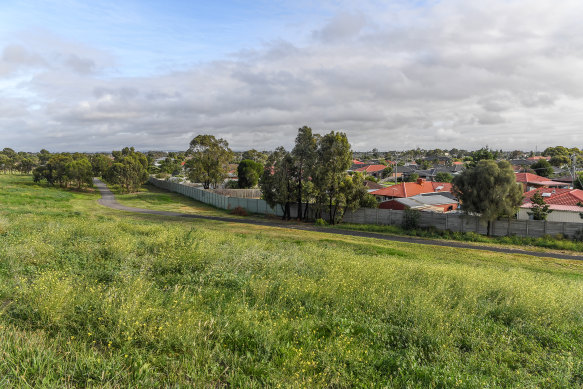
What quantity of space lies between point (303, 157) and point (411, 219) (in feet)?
34.6

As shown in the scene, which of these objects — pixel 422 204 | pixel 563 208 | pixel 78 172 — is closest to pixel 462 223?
pixel 422 204

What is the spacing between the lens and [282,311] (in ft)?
20.0

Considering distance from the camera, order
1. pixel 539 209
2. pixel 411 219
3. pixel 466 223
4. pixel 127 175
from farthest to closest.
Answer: pixel 127 175, pixel 411 219, pixel 539 209, pixel 466 223

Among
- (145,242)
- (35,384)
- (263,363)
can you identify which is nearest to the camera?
(35,384)

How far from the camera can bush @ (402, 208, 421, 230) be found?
26500mm

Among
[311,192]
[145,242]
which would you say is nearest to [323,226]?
[311,192]

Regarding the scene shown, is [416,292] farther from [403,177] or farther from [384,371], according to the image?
[403,177]

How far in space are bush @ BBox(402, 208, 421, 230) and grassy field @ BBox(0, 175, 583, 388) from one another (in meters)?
17.9

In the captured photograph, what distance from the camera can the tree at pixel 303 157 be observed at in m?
28.8

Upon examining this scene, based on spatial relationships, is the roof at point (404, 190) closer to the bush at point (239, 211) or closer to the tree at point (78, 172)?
the bush at point (239, 211)

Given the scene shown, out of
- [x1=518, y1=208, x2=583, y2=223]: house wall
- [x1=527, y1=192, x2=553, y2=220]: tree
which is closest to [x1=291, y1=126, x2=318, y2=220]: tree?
[x1=527, y1=192, x2=553, y2=220]: tree

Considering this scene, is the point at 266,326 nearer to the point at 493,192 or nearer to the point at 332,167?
the point at 332,167

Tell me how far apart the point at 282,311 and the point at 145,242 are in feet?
20.4

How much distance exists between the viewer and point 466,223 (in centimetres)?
2544
